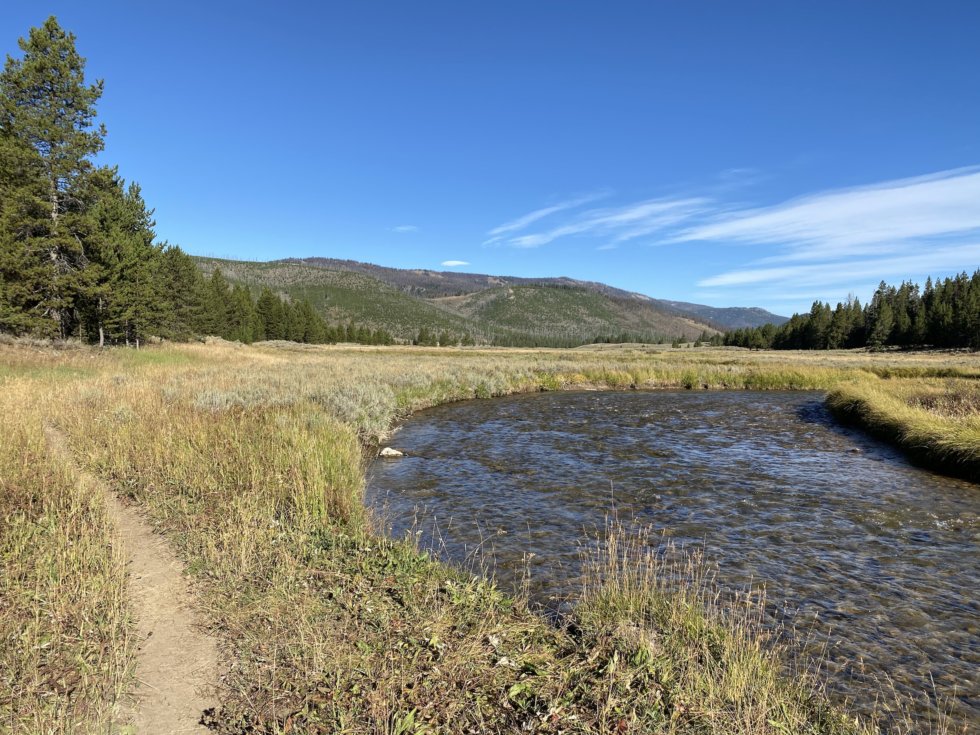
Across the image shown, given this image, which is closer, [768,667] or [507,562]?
[768,667]

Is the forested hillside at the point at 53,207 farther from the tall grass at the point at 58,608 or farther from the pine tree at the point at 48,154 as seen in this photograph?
the tall grass at the point at 58,608

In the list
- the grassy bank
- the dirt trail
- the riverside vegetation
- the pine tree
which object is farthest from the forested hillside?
the grassy bank

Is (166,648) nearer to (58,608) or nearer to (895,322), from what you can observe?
(58,608)

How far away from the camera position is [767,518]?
9578mm

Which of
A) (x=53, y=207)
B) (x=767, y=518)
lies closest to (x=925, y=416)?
(x=767, y=518)

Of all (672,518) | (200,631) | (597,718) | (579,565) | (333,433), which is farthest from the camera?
(333,433)

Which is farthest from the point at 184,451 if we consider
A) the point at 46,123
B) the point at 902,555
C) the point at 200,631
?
A: the point at 46,123

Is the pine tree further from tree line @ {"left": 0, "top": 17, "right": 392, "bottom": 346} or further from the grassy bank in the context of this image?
the grassy bank

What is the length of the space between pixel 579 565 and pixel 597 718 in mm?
3877

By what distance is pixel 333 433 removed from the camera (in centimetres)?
1195

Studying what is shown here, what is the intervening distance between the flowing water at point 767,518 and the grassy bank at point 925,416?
0.74 meters

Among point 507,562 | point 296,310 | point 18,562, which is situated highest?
point 296,310

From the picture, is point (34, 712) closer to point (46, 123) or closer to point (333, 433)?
point (333, 433)

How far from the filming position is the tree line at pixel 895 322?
7669 centimetres
